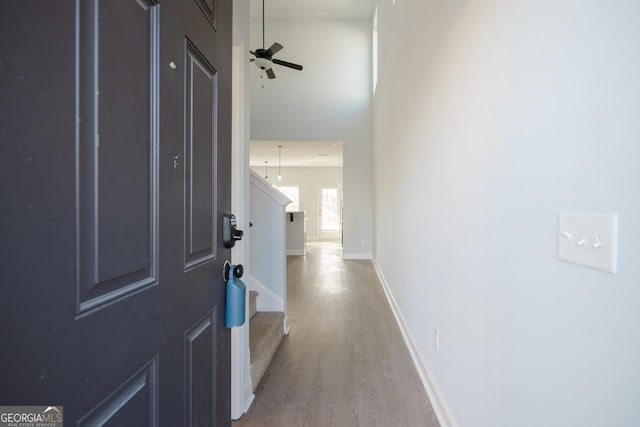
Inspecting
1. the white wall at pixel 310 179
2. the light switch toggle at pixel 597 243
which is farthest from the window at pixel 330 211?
the light switch toggle at pixel 597 243

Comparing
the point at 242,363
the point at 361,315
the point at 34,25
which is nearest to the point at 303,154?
the point at 361,315

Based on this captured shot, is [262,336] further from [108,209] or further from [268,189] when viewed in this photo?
[108,209]

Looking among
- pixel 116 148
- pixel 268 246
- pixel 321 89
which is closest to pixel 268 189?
pixel 268 246

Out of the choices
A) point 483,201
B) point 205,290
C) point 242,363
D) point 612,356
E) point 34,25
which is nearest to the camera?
point 34,25

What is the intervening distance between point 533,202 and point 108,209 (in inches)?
39.9

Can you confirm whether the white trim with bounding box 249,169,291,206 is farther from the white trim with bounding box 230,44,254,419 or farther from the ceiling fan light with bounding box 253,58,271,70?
the ceiling fan light with bounding box 253,58,271,70

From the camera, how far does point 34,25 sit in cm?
43

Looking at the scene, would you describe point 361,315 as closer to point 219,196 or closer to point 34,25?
point 219,196

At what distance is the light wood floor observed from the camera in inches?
74.3

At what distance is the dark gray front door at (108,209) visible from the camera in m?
0.41

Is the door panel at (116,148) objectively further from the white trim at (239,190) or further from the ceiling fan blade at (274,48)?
the ceiling fan blade at (274,48)

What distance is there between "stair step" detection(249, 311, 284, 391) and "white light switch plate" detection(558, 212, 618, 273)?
75.7 inches

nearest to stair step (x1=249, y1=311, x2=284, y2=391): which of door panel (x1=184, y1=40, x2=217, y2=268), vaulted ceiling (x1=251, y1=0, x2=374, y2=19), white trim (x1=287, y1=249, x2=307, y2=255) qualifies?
door panel (x1=184, y1=40, x2=217, y2=268)

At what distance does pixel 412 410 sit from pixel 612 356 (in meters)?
1.50
